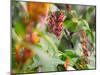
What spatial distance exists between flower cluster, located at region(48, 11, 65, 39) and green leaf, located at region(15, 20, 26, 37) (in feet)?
0.99

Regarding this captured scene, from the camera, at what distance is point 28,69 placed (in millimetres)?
2529

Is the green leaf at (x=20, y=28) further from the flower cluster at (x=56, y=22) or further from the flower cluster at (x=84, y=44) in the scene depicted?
the flower cluster at (x=84, y=44)

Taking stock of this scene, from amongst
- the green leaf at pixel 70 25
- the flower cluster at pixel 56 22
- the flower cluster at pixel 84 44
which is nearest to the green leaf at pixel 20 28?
the flower cluster at pixel 56 22

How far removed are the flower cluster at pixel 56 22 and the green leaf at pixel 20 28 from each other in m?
0.30

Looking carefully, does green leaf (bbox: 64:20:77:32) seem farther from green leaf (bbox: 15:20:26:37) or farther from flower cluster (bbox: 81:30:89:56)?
green leaf (bbox: 15:20:26:37)

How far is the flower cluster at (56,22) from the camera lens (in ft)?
8.64

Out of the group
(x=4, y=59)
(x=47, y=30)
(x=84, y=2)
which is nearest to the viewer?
(x=4, y=59)

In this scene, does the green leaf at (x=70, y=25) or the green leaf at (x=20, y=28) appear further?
the green leaf at (x=70, y=25)

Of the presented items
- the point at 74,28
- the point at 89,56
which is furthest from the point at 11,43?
the point at 89,56


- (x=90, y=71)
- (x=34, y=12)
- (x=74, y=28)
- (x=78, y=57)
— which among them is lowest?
(x=90, y=71)

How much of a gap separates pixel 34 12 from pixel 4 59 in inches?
23.9

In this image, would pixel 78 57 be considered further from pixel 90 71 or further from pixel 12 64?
pixel 12 64

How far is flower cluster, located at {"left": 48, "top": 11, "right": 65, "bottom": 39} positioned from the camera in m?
2.63

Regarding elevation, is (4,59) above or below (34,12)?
below
